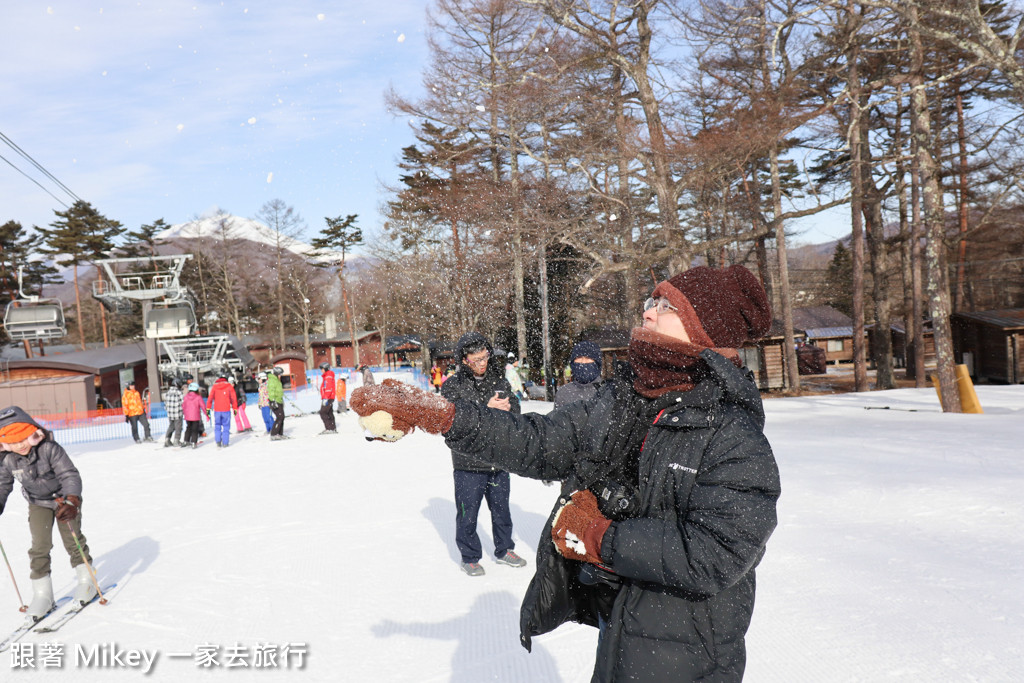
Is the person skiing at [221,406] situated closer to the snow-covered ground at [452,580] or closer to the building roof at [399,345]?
the snow-covered ground at [452,580]

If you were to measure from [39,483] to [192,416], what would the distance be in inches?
418

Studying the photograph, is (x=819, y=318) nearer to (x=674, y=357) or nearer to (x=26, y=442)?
(x=26, y=442)

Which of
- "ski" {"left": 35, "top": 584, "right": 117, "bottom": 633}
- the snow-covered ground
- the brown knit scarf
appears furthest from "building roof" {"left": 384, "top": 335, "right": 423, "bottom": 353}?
the brown knit scarf

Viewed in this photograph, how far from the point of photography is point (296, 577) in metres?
5.41

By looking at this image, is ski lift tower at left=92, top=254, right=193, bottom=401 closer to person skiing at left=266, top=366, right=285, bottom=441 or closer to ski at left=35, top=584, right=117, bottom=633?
person skiing at left=266, top=366, right=285, bottom=441

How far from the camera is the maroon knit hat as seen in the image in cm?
164

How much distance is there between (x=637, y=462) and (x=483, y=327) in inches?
1111

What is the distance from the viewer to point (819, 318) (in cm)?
4916

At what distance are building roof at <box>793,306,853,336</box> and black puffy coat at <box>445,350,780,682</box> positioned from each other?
50.0 metres

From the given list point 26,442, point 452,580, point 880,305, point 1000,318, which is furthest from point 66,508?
point 1000,318

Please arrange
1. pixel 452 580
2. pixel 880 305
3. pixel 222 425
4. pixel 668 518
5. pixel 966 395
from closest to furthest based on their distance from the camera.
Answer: pixel 668 518 < pixel 452 580 < pixel 966 395 < pixel 222 425 < pixel 880 305

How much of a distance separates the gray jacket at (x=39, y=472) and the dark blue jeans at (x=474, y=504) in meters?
3.03

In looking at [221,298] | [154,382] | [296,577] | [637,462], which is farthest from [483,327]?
[221,298]

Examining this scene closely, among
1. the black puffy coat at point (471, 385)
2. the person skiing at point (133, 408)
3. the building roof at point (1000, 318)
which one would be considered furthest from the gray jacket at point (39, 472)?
the building roof at point (1000, 318)
